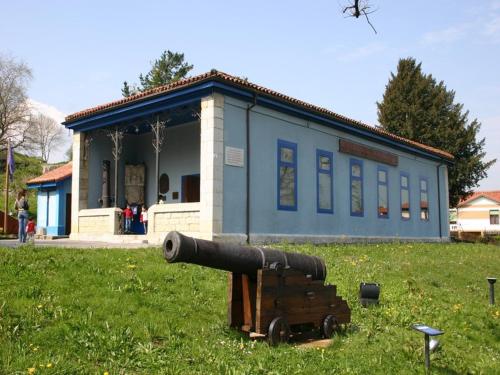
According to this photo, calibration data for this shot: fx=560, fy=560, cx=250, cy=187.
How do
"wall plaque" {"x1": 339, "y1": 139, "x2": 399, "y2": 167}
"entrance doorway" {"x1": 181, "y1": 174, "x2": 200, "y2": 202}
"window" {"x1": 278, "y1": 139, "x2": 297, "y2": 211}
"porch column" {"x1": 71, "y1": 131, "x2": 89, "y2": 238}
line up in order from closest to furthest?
1. "window" {"x1": 278, "y1": 139, "x2": 297, "y2": 211}
2. "porch column" {"x1": 71, "y1": 131, "x2": 89, "y2": 238}
3. "entrance doorway" {"x1": 181, "y1": 174, "x2": 200, "y2": 202}
4. "wall plaque" {"x1": 339, "y1": 139, "x2": 399, "y2": 167}

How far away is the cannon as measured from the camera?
603 cm

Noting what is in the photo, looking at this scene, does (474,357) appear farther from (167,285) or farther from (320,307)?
(167,285)

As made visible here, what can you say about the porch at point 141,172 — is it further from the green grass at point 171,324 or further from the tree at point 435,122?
the tree at point 435,122

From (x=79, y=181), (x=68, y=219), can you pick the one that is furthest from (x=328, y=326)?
(x=68, y=219)

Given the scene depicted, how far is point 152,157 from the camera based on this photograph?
20.9 metres

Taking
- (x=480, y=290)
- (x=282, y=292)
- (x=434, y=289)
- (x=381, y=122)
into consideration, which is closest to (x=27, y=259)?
(x=282, y=292)

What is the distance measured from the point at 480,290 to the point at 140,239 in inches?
363

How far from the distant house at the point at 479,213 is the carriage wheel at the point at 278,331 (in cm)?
6713

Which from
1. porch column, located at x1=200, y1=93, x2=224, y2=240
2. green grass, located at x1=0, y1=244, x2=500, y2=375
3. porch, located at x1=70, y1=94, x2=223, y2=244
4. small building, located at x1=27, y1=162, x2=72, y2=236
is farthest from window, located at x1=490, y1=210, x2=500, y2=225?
green grass, located at x1=0, y1=244, x2=500, y2=375

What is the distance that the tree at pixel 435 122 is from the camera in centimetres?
3784

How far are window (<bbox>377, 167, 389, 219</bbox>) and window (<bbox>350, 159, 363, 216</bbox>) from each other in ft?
5.09

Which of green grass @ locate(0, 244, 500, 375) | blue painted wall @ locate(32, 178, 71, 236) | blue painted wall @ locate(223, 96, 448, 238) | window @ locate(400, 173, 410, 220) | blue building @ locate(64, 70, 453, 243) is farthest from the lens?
window @ locate(400, 173, 410, 220)

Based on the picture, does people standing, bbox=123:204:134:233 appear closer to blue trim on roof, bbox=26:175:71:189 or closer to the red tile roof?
the red tile roof

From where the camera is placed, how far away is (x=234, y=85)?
1491 cm
